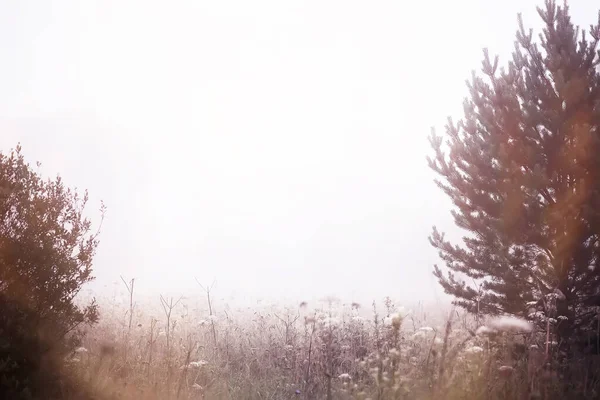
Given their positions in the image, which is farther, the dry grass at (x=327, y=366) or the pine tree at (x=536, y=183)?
the pine tree at (x=536, y=183)

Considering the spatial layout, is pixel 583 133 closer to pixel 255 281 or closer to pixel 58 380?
pixel 58 380

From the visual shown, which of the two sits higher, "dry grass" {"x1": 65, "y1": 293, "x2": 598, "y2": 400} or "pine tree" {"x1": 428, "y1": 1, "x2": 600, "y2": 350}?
"pine tree" {"x1": 428, "y1": 1, "x2": 600, "y2": 350}

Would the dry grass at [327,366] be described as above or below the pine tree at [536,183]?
below

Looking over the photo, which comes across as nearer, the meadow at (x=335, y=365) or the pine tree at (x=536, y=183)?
the meadow at (x=335, y=365)

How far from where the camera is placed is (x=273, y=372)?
717 centimetres

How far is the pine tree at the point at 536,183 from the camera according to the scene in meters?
7.22

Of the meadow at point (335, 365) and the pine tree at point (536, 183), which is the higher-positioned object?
the pine tree at point (536, 183)

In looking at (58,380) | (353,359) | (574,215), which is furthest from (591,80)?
(58,380)

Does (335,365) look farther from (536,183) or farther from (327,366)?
(536,183)

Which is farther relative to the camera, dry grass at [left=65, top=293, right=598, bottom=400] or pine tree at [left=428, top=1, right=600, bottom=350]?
pine tree at [left=428, top=1, right=600, bottom=350]

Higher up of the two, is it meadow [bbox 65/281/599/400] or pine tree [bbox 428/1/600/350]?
pine tree [bbox 428/1/600/350]

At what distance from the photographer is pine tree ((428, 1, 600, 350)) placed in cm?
722

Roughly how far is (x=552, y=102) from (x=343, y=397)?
537 centimetres

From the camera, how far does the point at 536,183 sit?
23.3ft
